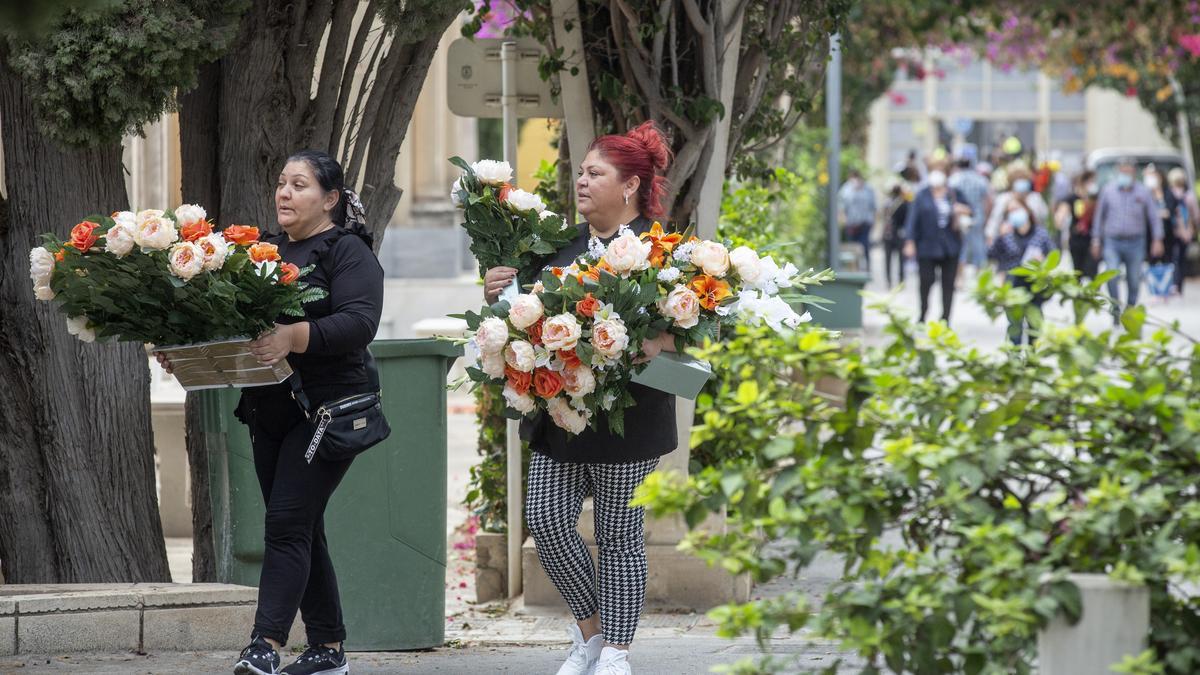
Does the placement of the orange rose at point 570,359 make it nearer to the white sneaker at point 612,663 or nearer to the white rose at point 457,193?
the white rose at point 457,193

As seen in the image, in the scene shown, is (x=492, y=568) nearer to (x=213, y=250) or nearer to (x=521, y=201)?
(x=521, y=201)

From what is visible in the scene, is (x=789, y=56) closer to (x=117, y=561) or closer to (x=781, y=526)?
(x=117, y=561)

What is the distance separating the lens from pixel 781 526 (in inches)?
124

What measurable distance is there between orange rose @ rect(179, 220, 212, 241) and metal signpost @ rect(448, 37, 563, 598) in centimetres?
229

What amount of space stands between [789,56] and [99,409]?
320cm

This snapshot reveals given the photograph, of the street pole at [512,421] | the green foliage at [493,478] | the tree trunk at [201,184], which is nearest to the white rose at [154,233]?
the tree trunk at [201,184]

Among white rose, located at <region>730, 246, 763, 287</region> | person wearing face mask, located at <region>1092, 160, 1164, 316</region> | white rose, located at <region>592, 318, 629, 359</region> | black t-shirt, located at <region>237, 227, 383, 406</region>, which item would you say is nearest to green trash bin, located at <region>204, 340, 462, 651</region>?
black t-shirt, located at <region>237, 227, 383, 406</region>

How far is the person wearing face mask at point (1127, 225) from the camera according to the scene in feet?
60.3

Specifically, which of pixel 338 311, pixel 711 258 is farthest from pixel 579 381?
pixel 338 311

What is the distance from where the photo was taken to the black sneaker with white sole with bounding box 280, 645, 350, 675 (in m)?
5.01

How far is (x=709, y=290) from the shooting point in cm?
466

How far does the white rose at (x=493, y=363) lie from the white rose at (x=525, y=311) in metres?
0.11

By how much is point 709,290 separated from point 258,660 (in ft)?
5.34

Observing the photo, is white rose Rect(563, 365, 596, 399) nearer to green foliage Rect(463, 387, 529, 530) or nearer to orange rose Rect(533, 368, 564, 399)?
orange rose Rect(533, 368, 564, 399)
